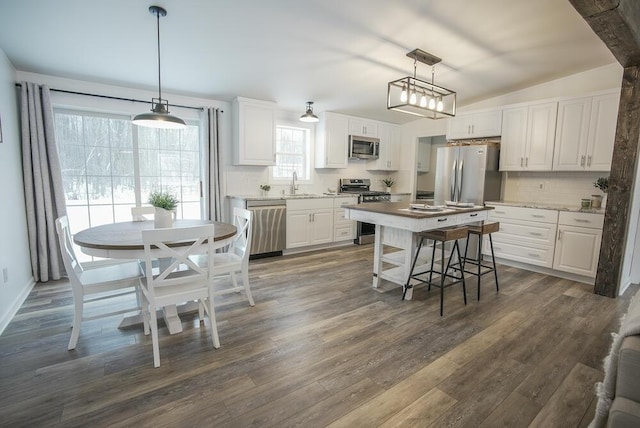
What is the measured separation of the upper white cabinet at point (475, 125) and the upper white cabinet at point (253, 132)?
295 cm

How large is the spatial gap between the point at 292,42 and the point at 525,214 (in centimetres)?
360

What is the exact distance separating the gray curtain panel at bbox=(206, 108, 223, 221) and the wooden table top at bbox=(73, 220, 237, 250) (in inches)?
56.2

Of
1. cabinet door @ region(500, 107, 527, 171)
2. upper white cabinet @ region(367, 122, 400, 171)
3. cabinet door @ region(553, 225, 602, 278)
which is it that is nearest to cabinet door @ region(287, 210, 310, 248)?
upper white cabinet @ region(367, 122, 400, 171)

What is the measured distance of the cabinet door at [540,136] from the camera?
158 inches

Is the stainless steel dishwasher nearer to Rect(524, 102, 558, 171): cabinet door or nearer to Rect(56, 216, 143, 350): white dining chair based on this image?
Rect(56, 216, 143, 350): white dining chair

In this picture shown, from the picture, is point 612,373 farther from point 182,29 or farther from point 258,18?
point 182,29

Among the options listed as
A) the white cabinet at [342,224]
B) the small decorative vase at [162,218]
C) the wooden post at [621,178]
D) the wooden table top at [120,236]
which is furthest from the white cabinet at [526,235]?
the small decorative vase at [162,218]

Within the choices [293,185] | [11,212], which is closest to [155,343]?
[11,212]

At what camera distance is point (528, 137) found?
13.9ft

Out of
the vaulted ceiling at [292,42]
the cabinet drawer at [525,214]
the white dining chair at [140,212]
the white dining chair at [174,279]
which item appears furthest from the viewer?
the cabinet drawer at [525,214]

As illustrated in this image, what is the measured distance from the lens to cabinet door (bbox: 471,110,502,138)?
4519 millimetres

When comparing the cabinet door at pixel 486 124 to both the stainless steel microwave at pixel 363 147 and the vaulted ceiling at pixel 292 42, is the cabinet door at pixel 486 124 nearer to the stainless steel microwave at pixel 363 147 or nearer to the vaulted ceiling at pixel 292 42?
the vaulted ceiling at pixel 292 42

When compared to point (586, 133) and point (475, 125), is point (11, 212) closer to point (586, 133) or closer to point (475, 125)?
point (475, 125)

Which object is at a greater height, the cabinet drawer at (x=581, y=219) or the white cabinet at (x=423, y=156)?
the white cabinet at (x=423, y=156)
